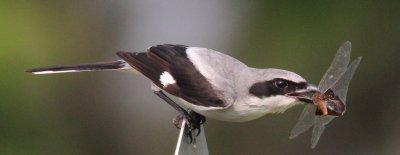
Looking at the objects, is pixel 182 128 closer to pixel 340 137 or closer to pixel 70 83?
pixel 70 83

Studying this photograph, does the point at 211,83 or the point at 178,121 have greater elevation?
the point at 211,83

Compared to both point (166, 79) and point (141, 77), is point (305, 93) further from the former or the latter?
point (141, 77)

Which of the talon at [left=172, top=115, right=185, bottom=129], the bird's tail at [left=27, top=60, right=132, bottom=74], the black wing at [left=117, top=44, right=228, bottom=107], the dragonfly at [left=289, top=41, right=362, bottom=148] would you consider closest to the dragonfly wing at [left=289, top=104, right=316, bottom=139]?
the dragonfly at [left=289, top=41, right=362, bottom=148]

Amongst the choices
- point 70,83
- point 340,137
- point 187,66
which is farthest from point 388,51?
point 187,66

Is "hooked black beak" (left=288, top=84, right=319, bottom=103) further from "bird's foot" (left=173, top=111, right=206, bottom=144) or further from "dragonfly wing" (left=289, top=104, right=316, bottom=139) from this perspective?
"bird's foot" (left=173, top=111, right=206, bottom=144)

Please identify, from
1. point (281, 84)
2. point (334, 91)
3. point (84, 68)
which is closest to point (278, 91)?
point (281, 84)

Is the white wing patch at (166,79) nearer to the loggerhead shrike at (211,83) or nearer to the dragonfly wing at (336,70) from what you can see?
the loggerhead shrike at (211,83)
